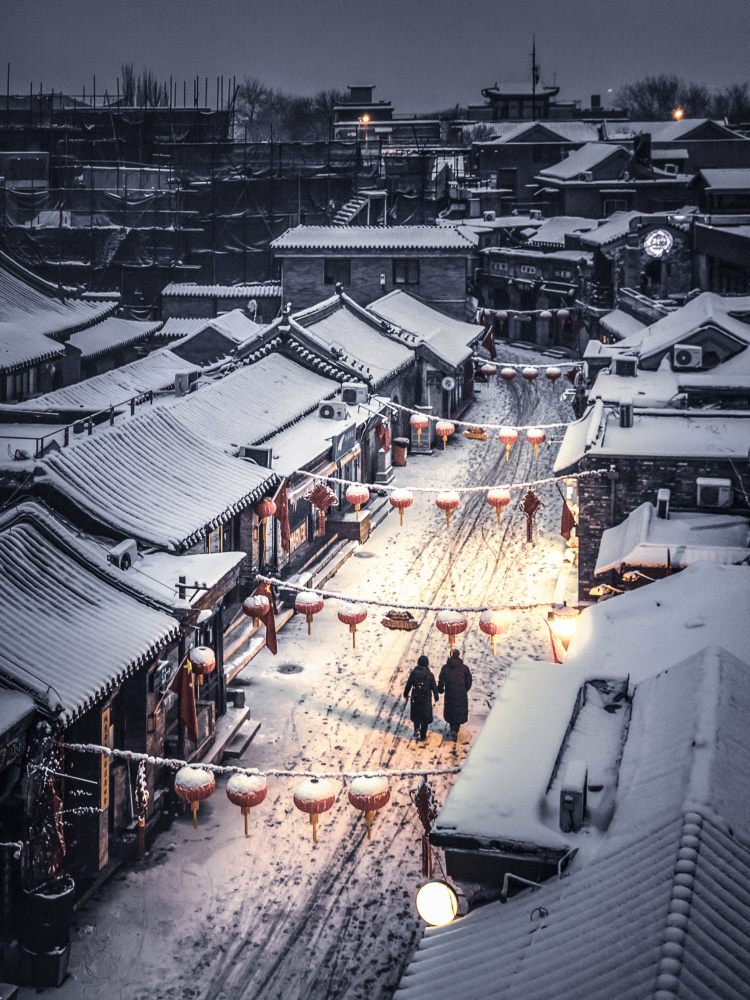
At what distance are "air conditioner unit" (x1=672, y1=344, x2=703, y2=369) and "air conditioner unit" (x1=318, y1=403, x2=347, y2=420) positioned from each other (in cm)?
1022

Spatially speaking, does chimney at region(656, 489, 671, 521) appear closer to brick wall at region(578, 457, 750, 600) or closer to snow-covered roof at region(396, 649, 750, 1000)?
brick wall at region(578, 457, 750, 600)

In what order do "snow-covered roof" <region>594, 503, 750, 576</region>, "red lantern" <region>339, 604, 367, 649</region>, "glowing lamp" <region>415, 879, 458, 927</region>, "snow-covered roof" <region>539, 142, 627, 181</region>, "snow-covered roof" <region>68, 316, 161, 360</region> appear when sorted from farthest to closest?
"snow-covered roof" <region>539, 142, 627, 181</region> < "snow-covered roof" <region>68, 316, 161, 360</region> < "red lantern" <region>339, 604, 367, 649</region> < "snow-covered roof" <region>594, 503, 750, 576</region> < "glowing lamp" <region>415, 879, 458, 927</region>

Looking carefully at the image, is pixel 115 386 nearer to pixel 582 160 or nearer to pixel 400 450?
pixel 400 450

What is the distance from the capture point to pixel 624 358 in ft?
111

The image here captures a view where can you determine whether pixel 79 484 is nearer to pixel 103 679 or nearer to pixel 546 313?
pixel 103 679

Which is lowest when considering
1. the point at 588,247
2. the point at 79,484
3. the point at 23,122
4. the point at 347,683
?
the point at 347,683

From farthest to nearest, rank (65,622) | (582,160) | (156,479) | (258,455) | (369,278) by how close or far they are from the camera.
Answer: (582,160)
(369,278)
(258,455)
(156,479)
(65,622)

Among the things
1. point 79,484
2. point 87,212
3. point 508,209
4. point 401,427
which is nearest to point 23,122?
point 87,212

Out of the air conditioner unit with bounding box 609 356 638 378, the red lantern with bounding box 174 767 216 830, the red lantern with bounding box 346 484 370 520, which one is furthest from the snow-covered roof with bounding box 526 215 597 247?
the red lantern with bounding box 174 767 216 830

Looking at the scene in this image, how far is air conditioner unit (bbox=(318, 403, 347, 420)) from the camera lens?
30641mm

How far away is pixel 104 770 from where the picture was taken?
52.0 ft

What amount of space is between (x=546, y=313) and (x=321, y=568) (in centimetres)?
3288

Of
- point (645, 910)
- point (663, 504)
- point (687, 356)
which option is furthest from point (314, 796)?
point (687, 356)

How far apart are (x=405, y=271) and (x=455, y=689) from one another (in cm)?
3091
